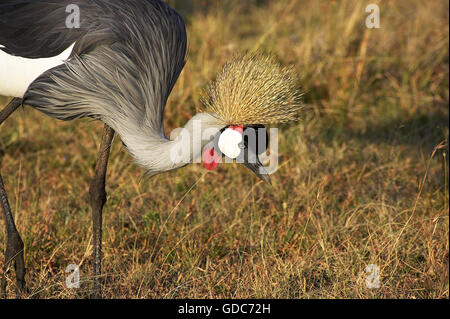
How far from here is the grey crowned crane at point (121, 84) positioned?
2.43 meters

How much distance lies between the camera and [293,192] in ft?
10.9

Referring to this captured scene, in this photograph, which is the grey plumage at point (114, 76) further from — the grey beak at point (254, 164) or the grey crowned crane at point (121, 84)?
the grey beak at point (254, 164)

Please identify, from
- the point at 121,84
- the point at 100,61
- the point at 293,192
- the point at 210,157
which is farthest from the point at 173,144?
the point at 293,192

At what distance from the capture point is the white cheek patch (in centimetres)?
246

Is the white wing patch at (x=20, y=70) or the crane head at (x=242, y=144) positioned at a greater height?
the white wing patch at (x=20, y=70)

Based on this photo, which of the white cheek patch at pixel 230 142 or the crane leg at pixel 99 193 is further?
the crane leg at pixel 99 193

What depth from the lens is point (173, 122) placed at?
13.0 feet

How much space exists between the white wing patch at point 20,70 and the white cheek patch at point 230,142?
2.17 ft

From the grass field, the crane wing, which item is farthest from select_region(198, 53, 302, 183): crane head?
the grass field

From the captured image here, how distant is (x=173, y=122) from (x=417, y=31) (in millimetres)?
2084

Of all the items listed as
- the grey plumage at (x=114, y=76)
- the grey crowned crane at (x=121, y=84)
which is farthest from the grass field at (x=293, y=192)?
the grey plumage at (x=114, y=76)

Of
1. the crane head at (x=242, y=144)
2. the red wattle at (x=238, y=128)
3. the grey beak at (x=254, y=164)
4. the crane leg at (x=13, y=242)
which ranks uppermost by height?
the red wattle at (x=238, y=128)

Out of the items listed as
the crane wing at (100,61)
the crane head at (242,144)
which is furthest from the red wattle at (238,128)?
the crane wing at (100,61)
